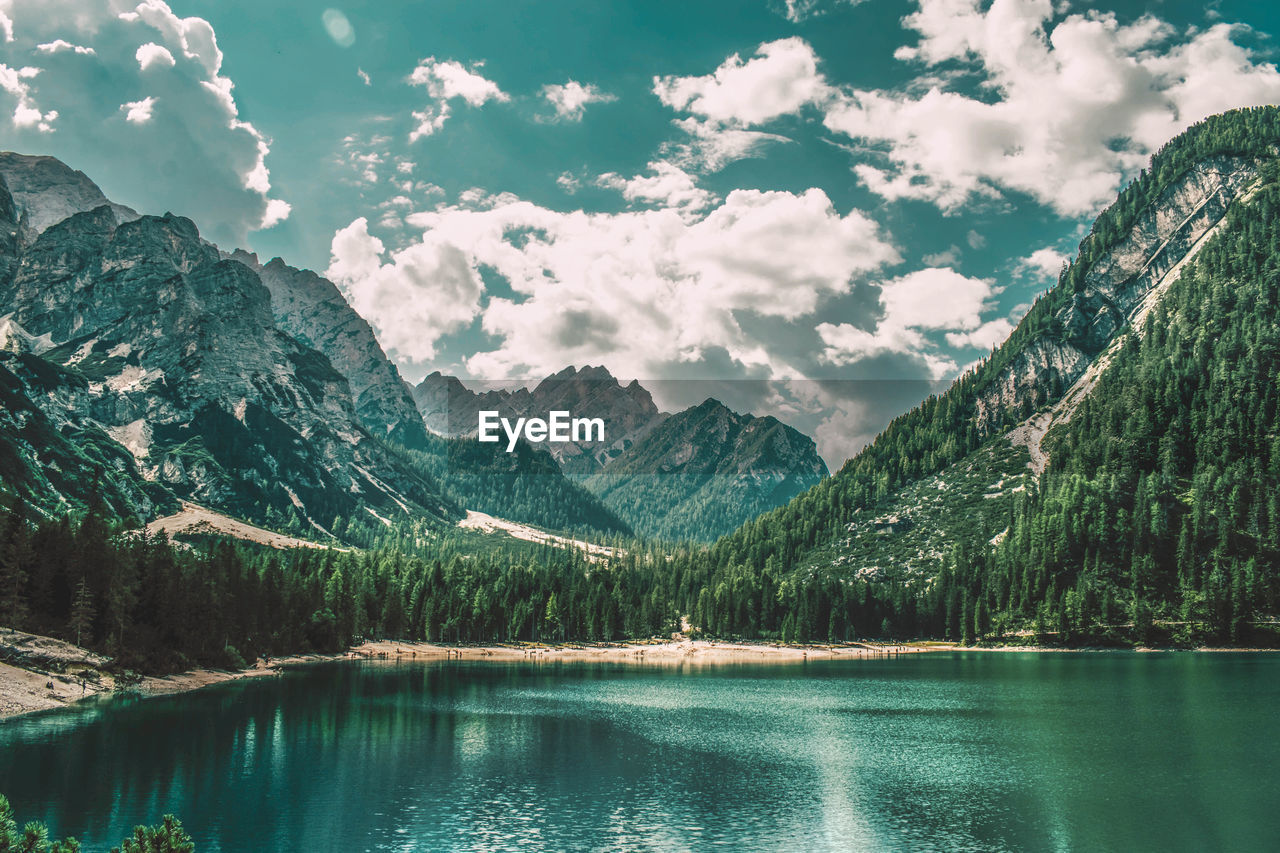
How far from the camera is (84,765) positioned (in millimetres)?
60125

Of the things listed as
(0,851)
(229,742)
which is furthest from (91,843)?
(229,742)

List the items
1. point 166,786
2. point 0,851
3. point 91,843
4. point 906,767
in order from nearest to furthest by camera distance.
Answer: point 0,851, point 91,843, point 166,786, point 906,767

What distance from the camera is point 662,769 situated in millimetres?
68062

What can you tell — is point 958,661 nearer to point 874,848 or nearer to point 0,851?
point 874,848

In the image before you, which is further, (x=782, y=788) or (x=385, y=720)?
(x=385, y=720)

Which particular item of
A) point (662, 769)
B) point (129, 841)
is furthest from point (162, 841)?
point (662, 769)

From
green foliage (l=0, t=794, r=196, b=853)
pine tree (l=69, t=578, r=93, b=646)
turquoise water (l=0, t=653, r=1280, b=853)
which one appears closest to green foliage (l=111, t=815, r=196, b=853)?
green foliage (l=0, t=794, r=196, b=853)

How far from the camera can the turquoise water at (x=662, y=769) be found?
48.9 m

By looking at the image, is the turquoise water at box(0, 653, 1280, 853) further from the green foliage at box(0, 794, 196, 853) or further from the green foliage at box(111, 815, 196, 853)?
the green foliage at box(111, 815, 196, 853)

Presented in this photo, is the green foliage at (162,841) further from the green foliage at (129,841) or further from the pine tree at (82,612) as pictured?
the pine tree at (82,612)

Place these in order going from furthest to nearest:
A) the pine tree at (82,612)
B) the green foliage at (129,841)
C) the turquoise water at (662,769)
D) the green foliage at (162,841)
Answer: the pine tree at (82,612) < the turquoise water at (662,769) < the green foliage at (162,841) < the green foliage at (129,841)

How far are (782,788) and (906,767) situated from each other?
15108 mm

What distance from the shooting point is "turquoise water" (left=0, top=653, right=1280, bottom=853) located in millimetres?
48938

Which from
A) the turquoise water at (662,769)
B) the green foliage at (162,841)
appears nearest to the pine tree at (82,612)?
the turquoise water at (662,769)
